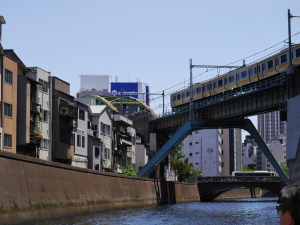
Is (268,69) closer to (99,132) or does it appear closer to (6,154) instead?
(99,132)

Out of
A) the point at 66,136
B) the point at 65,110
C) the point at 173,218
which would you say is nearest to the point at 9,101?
the point at 65,110

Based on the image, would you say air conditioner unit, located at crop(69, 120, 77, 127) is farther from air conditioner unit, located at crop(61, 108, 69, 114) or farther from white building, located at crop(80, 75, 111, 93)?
white building, located at crop(80, 75, 111, 93)

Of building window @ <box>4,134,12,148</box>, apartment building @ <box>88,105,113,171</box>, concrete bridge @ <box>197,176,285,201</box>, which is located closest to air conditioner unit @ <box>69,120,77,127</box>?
apartment building @ <box>88,105,113,171</box>

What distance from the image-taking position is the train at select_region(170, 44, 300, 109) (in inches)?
2241

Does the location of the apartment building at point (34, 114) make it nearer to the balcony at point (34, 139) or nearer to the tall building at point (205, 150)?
the balcony at point (34, 139)

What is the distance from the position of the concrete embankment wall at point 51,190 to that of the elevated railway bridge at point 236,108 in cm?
1645

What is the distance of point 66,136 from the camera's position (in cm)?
5681

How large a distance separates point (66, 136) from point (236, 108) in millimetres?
20898

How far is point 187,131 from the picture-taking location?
74000mm

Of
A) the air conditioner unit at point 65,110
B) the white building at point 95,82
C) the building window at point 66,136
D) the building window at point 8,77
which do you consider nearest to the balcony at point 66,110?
the air conditioner unit at point 65,110

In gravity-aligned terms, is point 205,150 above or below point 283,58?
below

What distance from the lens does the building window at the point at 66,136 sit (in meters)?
55.5

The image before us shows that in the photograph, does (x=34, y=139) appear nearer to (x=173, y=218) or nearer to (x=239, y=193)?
(x=173, y=218)

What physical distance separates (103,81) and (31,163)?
15957 cm
